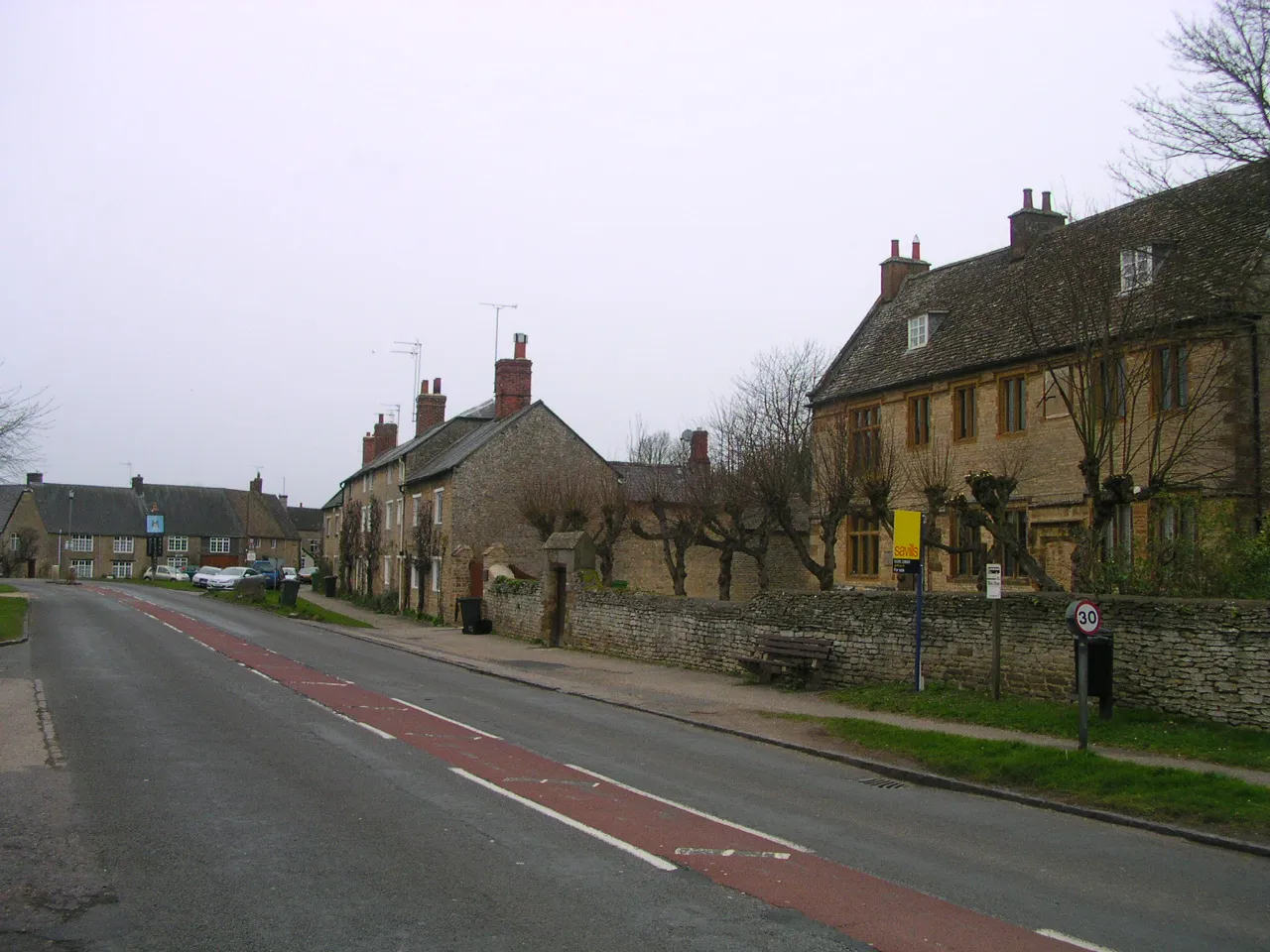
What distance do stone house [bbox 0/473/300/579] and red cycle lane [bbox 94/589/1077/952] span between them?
273ft

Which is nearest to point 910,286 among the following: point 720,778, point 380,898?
point 720,778

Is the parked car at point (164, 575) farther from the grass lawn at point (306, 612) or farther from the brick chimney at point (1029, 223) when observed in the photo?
the brick chimney at point (1029, 223)

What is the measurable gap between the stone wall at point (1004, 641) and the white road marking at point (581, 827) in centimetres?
842

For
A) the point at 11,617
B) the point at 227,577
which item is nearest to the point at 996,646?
the point at 11,617

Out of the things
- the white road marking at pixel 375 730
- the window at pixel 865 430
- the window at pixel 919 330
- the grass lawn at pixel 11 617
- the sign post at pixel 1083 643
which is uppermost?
the window at pixel 919 330

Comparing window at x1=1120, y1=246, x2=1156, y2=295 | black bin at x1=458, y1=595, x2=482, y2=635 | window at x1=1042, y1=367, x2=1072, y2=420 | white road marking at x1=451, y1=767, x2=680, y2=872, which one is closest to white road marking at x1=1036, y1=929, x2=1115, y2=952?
white road marking at x1=451, y1=767, x2=680, y2=872

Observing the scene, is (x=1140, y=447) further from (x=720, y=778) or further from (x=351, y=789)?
(x=351, y=789)

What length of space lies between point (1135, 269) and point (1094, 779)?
37.3ft

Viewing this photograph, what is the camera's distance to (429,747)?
12398mm

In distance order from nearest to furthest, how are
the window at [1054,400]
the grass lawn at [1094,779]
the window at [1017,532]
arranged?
the grass lawn at [1094,779], the window at [1054,400], the window at [1017,532]

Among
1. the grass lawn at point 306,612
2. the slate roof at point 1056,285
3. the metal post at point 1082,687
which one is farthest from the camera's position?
the grass lawn at point 306,612

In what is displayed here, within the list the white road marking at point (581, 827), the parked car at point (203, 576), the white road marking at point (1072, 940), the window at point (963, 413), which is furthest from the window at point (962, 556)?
the parked car at point (203, 576)

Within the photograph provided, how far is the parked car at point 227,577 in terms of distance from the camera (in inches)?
2305

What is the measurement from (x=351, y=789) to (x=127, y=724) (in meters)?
5.18
